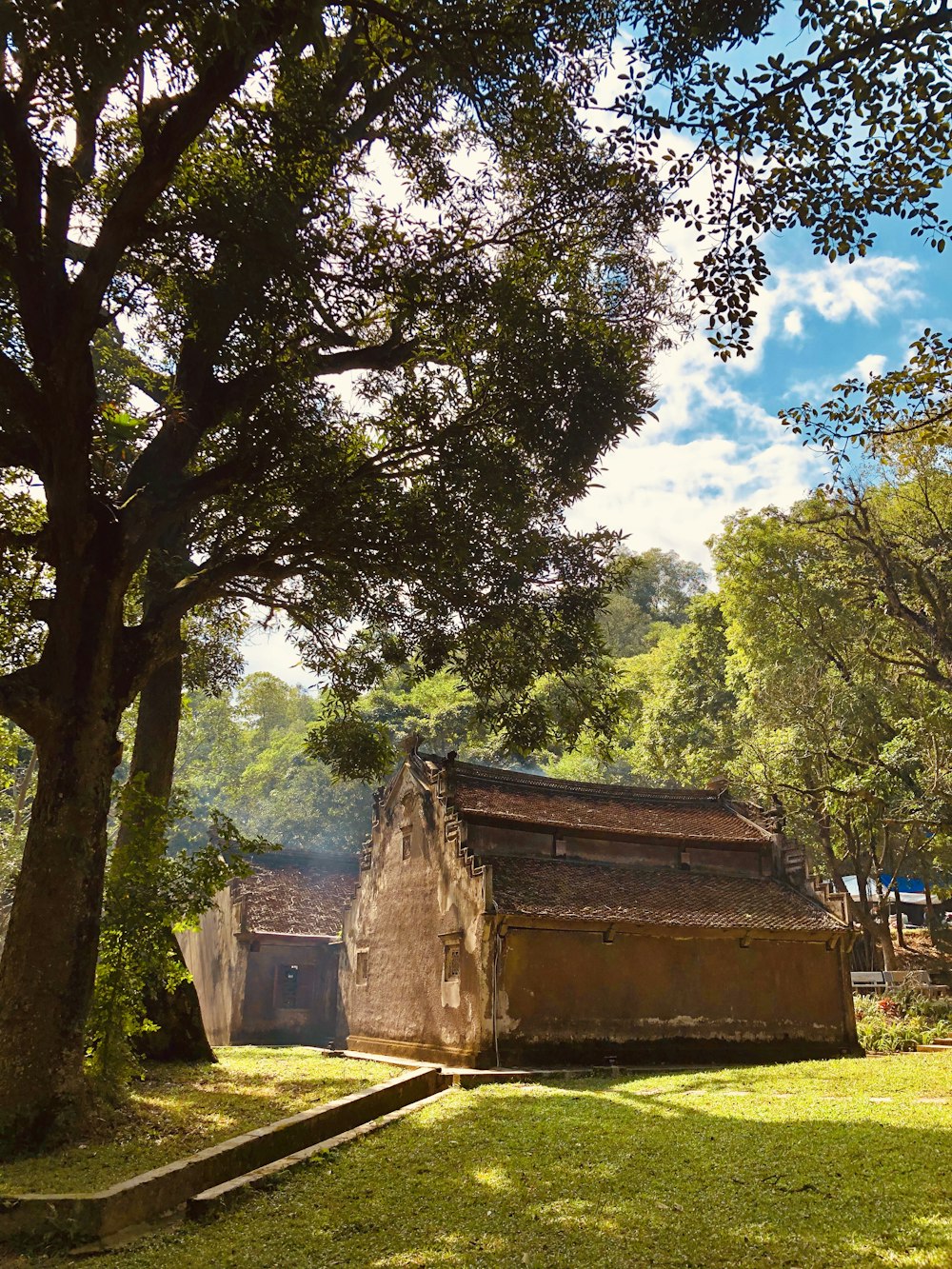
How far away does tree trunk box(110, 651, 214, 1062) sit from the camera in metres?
15.9

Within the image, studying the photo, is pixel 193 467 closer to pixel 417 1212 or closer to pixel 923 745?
pixel 417 1212

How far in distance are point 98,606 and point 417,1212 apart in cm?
776

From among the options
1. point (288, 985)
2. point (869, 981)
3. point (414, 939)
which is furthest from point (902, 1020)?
point (288, 985)

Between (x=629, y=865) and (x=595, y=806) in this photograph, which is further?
(x=595, y=806)

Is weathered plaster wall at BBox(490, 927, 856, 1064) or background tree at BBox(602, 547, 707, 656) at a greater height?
background tree at BBox(602, 547, 707, 656)

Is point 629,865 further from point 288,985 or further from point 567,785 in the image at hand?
point 288,985

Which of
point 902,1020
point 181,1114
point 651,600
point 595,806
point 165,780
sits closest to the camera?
point 181,1114

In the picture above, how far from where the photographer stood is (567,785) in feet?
83.3

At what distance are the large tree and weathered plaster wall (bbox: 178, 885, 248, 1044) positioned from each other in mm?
15842

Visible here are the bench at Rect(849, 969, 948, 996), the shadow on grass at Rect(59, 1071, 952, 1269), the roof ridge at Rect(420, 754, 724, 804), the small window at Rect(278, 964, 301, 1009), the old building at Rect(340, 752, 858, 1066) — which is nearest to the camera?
the shadow on grass at Rect(59, 1071, 952, 1269)

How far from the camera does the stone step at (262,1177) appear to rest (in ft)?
24.5

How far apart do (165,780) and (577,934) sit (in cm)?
897

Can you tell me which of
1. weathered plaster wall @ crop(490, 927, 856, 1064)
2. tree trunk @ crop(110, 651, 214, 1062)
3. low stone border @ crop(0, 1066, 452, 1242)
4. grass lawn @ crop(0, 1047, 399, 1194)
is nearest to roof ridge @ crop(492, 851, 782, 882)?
weathered plaster wall @ crop(490, 927, 856, 1064)

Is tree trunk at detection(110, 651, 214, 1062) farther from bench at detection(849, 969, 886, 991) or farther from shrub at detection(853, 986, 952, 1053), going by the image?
bench at detection(849, 969, 886, 991)
